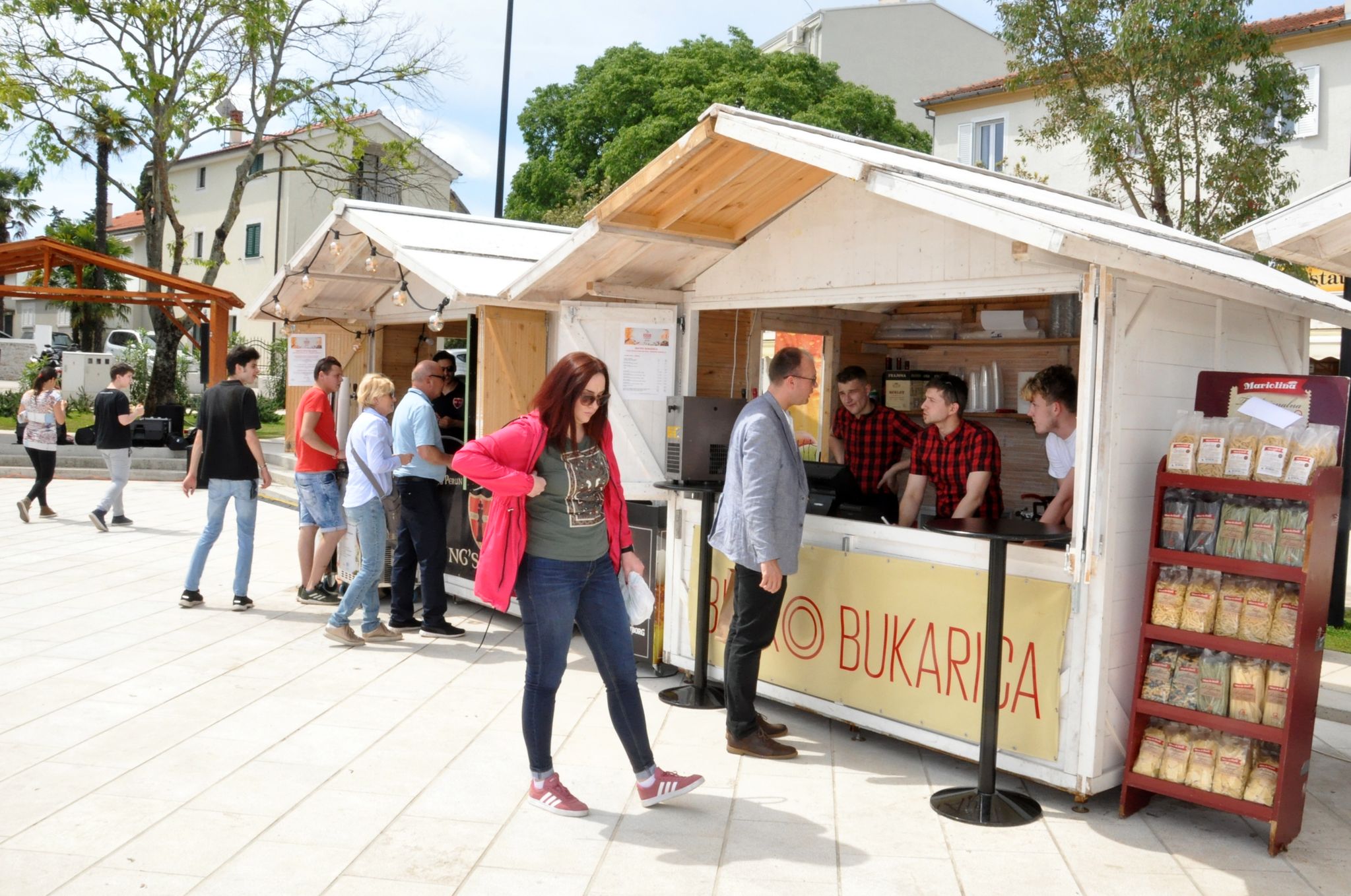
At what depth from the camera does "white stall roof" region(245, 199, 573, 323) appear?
7.04 metres

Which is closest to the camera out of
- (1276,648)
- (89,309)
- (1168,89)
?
(1276,648)

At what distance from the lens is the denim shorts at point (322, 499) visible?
7441 millimetres

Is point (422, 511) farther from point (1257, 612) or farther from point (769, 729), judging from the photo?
point (1257, 612)

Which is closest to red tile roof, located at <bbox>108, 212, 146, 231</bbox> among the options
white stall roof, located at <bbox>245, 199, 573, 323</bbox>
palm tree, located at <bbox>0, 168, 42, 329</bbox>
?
palm tree, located at <bbox>0, 168, 42, 329</bbox>

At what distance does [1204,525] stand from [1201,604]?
30 cm

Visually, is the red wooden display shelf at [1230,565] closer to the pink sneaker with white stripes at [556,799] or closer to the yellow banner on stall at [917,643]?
the yellow banner on stall at [917,643]

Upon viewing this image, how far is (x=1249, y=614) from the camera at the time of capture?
3.95 metres

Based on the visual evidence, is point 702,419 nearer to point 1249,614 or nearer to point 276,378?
point 1249,614

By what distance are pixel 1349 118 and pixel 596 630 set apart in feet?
69.5

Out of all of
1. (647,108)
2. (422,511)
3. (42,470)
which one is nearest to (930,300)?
(422,511)

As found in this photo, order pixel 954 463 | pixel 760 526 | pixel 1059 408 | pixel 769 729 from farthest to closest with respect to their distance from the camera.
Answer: pixel 954 463
pixel 1059 408
pixel 769 729
pixel 760 526

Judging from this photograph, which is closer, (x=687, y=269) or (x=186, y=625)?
(x=687, y=269)

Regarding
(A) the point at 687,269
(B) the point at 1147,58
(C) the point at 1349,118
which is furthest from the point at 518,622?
(C) the point at 1349,118

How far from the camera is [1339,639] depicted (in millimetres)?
7258
